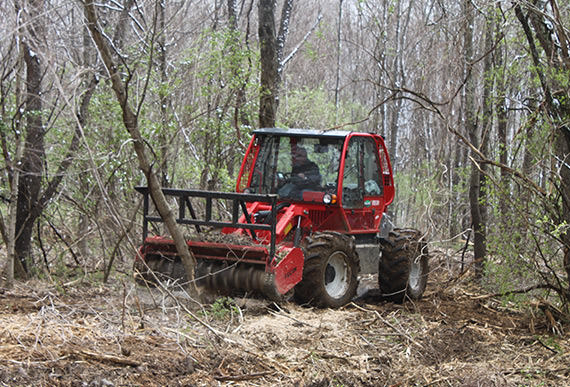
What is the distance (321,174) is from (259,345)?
3391 millimetres

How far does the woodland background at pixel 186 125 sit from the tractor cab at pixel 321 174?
939mm

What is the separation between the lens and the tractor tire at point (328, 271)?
8.76 m

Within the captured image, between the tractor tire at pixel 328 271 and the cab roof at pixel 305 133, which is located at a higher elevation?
the cab roof at pixel 305 133

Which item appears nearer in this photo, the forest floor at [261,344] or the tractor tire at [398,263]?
the forest floor at [261,344]

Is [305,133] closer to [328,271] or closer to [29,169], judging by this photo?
[328,271]

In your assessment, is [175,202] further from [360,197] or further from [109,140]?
[360,197]

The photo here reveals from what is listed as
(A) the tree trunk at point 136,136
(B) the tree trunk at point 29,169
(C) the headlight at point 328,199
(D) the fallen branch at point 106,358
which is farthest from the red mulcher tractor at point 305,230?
(D) the fallen branch at point 106,358

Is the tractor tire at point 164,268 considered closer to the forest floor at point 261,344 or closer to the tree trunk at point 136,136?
the forest floor at point 261,344

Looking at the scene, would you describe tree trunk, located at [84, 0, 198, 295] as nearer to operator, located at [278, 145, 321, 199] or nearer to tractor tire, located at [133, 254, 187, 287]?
tractor tire, located at [133, 254, 187, 287]

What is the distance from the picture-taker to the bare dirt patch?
5.50m

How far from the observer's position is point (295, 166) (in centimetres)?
986

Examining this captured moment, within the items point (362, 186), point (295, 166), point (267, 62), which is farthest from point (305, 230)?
point (267, 62)

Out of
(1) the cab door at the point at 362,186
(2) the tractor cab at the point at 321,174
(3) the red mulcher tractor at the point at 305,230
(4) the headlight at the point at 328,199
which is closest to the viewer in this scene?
(3) the red mulcher tractor at the point at 305,230

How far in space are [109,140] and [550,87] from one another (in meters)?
7.32
